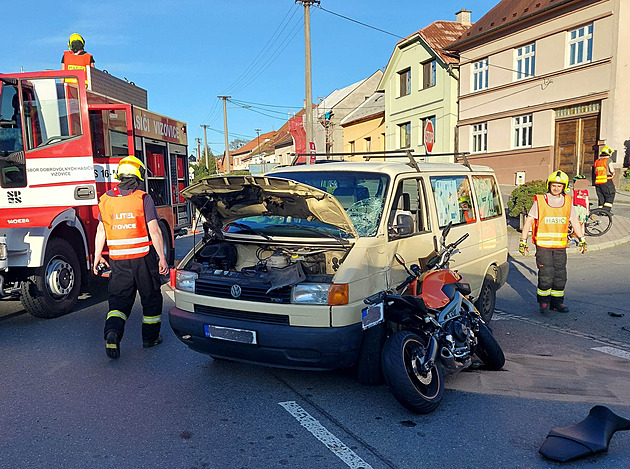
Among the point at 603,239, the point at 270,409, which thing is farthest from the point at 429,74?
the point at 270,409

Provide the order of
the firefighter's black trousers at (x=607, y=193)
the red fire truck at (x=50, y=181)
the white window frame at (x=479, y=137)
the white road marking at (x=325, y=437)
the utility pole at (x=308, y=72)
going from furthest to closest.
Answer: the white window frame at (x=479, y=137)
the utility pole at (x=308, y=72)
the firefighter's black trousers at (x=607, y=193)
the red fire truck at (x=50, y=181)
the white road marking at (x=325, y=437)

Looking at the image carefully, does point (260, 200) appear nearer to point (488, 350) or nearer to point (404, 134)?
point (488, 350)

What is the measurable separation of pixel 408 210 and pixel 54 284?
470 cm

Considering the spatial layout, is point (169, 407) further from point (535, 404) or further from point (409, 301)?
point (535, 404)

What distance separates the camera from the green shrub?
13.2m

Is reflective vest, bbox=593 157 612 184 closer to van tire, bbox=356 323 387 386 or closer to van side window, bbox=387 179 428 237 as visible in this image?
van side window, bbox=387 179 428 237

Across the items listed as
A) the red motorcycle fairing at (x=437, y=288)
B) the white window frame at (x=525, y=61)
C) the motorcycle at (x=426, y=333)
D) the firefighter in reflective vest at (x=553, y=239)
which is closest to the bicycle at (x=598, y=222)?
the firefighter in reflective vest at (x=553, y=239)

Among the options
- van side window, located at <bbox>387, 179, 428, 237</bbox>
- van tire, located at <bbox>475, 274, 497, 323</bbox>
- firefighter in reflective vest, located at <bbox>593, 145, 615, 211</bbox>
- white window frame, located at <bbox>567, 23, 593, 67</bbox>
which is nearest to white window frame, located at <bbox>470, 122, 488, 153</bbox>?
white window frame, located at <bbox>567, 23, 593, 67</bbox>

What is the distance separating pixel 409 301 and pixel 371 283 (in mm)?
363

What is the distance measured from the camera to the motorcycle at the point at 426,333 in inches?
151

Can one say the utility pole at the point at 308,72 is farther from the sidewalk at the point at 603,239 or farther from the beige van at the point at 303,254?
the beige van at the point at 303,254

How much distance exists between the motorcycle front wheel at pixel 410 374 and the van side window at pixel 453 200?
172 centimetres

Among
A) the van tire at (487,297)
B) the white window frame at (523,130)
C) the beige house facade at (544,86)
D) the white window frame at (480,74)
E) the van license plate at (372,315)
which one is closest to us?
the van license plate at (372,315)

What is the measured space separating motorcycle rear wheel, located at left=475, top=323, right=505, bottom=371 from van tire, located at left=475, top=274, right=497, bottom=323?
1.47 metres
